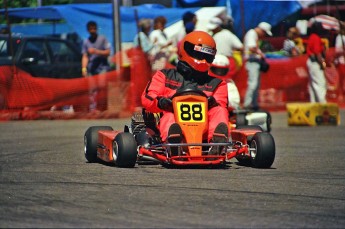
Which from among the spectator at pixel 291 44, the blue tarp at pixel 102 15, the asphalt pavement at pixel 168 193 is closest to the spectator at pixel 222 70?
the asphalt pavement at pixel 168 193

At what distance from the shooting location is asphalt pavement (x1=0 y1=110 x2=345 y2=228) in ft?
22.7

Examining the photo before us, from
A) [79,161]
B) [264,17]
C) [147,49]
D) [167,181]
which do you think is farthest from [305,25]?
[167,181]

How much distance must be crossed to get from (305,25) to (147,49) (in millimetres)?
3424

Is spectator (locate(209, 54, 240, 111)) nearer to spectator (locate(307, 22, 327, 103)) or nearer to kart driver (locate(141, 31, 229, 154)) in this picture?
kart driver (locate(141, 31, 229, 154))

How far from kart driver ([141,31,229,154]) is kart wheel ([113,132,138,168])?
1.11ft

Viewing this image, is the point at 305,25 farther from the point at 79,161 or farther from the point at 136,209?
the point at 136,209

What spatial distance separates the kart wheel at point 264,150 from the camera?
406 inches

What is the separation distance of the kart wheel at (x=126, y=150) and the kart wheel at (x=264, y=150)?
1.15 m

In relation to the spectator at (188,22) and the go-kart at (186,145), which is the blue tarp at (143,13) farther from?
the go-kart at (186,145)

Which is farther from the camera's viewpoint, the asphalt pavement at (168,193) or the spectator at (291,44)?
the spectator at (291,44)

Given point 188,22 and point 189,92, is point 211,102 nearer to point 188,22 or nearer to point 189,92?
point 189,92

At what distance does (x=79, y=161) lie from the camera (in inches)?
443

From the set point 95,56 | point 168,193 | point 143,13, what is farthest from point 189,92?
point 143,13

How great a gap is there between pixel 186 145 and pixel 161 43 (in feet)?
33.5
